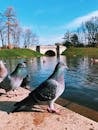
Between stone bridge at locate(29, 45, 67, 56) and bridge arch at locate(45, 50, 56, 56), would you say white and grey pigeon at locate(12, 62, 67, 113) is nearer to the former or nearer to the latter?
stone bridge at locate(29, 45, 67, 56)

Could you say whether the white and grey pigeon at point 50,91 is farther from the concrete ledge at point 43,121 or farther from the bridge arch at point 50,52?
the bridge arch at point 50,52

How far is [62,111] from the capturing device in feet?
27.5

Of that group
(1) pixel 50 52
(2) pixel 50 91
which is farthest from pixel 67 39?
(2) pixel 50 91

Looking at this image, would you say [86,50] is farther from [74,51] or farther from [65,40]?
[65,40]

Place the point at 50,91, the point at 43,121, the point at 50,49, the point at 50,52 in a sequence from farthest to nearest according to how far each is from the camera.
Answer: the point at 50,52 < the point at 50,49 < the point at 50,91 < the point at 43,121

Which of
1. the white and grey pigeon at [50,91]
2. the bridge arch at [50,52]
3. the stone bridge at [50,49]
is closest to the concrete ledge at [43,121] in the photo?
the white and grey pigeon at [50,91]

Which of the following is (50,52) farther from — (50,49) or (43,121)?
(43,121)

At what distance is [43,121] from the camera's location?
747cm

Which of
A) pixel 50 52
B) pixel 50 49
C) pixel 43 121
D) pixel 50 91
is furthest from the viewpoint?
pixel 50 52

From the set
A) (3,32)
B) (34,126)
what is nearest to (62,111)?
(34,126)

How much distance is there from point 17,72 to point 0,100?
1123 mm

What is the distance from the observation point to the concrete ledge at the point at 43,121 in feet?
23.1

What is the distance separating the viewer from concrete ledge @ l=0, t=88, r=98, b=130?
7.03 metres

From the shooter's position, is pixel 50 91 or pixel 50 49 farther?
pixel 50 49
